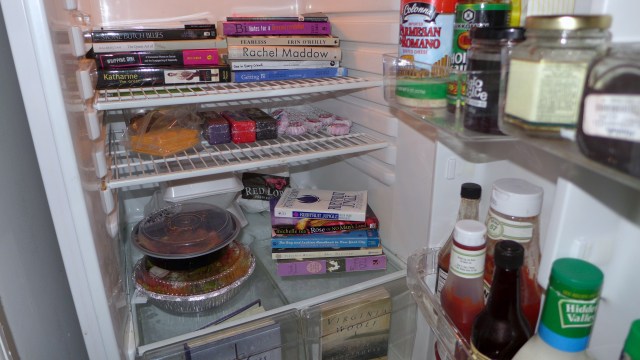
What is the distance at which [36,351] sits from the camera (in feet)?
2.45

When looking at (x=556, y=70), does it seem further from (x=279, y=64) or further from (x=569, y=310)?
(x=279, y=64)

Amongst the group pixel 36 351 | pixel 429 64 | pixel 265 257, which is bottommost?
pixel 265 257

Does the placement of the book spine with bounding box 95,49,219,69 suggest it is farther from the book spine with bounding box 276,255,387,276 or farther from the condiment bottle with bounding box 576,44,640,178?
the condiment bottle with bounding box 576,44,640,178

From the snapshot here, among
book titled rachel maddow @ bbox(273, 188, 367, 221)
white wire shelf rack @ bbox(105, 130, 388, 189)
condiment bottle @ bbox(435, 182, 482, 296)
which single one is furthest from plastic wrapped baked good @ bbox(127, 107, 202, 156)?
condiment bottle @ bbox(435, 182, 482, 296)

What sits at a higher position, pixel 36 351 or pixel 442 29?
pixel 442 29

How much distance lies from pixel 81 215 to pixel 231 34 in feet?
1.98

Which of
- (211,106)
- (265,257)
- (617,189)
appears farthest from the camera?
(211,106)

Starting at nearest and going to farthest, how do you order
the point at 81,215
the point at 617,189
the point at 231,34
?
the point at 617,189 < the point at 81,215 < the point at 231,34

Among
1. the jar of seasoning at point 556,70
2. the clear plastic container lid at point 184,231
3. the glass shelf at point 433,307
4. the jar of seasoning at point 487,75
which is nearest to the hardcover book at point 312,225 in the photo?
the clear plastic container lid at point 184,231

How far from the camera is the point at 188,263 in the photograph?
39.1 inches

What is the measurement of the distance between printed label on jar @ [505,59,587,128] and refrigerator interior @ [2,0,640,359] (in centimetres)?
4

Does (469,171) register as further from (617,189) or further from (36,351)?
(36,351)

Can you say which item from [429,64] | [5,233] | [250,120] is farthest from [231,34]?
[5,233]

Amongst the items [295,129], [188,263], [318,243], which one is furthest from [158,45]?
[318,243]
